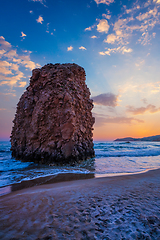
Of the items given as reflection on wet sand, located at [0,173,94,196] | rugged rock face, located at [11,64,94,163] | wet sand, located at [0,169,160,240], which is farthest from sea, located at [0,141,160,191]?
wet sand, located at [0,169,160,240]

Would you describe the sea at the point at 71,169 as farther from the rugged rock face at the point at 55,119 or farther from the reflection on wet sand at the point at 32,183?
the rugged rock face at the point at 55,119

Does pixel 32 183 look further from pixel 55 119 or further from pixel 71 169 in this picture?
pixel 55 119

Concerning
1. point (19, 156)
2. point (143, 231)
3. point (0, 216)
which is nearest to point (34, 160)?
point (19, 156)

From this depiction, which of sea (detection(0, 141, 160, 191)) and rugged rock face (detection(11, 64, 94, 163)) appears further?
rugged rock face (detection(11, 64, 94, 163))

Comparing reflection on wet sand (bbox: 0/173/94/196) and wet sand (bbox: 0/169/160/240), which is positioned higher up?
wet sand (bbox: 0/169/160/240)

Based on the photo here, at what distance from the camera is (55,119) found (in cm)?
1042

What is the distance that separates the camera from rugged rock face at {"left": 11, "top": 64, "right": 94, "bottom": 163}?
1007 centimetres

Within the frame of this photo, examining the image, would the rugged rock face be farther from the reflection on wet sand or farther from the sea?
the reflection on wet sand

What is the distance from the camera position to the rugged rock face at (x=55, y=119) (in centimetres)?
1007

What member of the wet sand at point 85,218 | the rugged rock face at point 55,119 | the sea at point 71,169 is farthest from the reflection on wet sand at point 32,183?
the rugged rock face at point 55,119

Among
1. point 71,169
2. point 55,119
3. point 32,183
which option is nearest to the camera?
point 32,183

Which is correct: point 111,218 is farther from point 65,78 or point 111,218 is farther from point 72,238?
point 65,78

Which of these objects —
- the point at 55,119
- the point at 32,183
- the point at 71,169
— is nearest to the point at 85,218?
the point at 32,183

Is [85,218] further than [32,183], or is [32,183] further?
[32,183]
